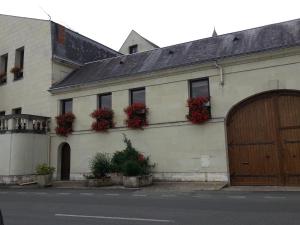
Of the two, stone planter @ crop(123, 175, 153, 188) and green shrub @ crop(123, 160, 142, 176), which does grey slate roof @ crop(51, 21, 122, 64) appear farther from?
stone planter @ crop(123, 175, 153, 188)

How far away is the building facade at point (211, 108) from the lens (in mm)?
15742

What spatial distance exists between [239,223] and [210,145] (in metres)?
9.90

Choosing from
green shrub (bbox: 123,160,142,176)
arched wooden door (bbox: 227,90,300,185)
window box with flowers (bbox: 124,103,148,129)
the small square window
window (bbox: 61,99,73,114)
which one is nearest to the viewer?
arched wooden door (bbox: 227,90,300,185)

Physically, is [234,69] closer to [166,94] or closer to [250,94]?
[250,94]

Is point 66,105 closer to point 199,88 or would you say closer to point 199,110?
point 199,88

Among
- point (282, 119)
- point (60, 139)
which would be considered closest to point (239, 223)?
point (282, 119)

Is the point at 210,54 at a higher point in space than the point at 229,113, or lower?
higher

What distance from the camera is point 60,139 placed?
22078mm

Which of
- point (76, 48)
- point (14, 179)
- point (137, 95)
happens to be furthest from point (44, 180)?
point (76, 48)

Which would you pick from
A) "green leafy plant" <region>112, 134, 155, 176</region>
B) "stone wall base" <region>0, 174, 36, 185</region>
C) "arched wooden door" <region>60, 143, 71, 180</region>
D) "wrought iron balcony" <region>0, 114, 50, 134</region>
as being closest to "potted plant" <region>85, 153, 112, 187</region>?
"green leafy plant" <region>112, 134, 155, 176</region>

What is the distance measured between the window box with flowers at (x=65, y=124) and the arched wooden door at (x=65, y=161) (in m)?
1.03

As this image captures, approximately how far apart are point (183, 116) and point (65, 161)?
28.2 ft

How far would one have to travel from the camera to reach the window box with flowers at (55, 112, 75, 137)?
21602mm

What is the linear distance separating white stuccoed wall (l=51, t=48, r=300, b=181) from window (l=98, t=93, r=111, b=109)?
1.05 feet
